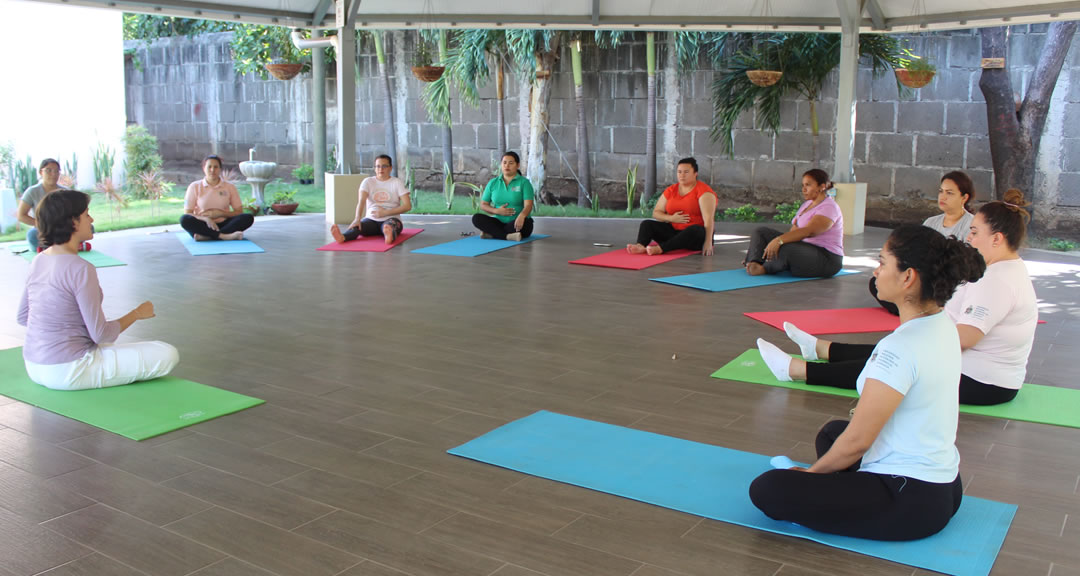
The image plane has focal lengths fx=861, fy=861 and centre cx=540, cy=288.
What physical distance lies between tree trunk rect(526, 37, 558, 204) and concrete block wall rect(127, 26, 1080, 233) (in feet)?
0.61

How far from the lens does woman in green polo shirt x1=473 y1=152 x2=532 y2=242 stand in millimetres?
8414

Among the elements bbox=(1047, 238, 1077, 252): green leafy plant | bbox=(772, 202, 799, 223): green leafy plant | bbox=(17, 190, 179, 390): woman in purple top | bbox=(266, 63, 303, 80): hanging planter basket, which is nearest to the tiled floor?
bbox=(17, 190, 179, 390): woman in purple top

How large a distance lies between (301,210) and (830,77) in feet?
22.5

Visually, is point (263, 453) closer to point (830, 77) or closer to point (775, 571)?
point (775, 571)

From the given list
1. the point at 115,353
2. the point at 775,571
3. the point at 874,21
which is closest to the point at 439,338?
the point at 115,353

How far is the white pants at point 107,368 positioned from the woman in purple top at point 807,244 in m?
4.45

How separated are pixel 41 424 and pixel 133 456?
58cm

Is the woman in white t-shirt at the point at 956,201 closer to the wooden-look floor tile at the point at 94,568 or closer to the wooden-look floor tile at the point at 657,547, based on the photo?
the wooden-look floor tile at the point at 657,547

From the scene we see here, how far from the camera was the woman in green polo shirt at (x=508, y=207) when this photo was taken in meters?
8.41

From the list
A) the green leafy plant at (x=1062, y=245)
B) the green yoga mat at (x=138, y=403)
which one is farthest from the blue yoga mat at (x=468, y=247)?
the green leafy plant at (x=1062, y=245)

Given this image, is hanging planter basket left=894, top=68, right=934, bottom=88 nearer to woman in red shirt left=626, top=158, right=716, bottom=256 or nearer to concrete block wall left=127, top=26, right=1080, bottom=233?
concrete block wall left=127, top=26, right=1080, bottom=233

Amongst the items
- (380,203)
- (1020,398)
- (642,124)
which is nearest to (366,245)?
(380,203)

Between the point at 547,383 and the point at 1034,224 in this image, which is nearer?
the point at 547,383

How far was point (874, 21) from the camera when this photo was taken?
9.09 metres
